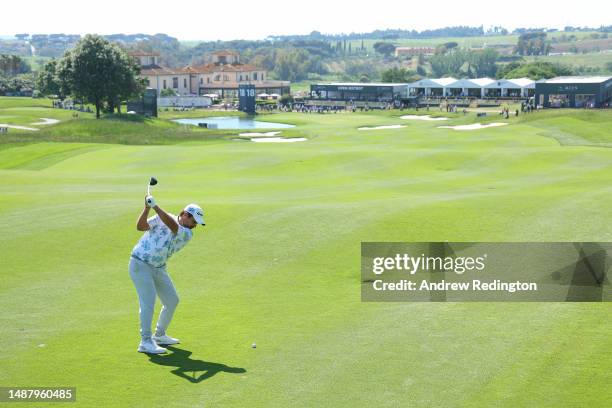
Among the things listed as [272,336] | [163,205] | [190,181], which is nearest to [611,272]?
[272,336]

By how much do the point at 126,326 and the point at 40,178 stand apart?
24.3 meters

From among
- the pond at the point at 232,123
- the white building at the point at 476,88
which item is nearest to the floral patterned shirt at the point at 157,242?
the pond at the point at 232,123

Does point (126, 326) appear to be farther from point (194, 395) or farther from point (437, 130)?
point (437, 130)

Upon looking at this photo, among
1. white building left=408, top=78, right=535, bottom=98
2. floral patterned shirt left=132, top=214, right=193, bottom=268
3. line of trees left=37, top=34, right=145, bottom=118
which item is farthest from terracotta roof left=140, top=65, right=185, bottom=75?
floral patterned shirt left=132, top=214, right=193, bottom=268

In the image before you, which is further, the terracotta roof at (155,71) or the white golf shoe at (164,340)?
the terracotta roof at (155,71)

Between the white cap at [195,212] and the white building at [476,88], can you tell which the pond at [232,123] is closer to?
Answer: the white building at [476,88]

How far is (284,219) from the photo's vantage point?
23.9 meters

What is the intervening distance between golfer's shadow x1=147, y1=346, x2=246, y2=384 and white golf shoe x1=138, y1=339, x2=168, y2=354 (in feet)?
0.23

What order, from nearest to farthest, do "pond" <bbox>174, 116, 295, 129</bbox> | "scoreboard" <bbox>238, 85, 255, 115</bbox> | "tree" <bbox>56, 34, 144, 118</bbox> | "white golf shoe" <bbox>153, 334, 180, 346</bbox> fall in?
"white golf shoe" <bbox>153, 334, 180, 346</bbox> → "tree" <bbox>56, 34, 144, 118</bbox> → "pond" <bbox>174, 116, 295, 129</bbox> → "scoreboard" <bbox>238, 85, 255, 115</bbox>

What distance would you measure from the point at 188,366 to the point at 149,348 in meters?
0.91

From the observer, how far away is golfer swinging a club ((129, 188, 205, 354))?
13.7 meters

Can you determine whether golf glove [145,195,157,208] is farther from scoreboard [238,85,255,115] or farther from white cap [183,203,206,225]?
scoreboard [238,85,255,115]

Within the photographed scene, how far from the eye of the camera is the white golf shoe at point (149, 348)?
13.9 metres

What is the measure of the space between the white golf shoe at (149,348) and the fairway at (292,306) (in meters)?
0.15
